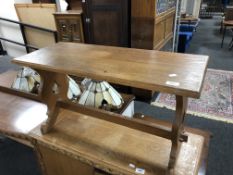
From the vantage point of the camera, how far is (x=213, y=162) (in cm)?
172

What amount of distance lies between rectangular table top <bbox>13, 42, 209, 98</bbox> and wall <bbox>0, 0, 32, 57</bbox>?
10.1 feet

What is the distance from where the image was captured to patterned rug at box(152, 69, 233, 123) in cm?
236

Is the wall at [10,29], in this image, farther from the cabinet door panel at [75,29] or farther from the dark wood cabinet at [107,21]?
the dark wood cabinet at [107,21]

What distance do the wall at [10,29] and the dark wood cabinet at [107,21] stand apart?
1.86m

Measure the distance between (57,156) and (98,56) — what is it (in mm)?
692

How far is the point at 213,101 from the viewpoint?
2.62 metres

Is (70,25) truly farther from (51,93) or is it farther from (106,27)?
(51,93)

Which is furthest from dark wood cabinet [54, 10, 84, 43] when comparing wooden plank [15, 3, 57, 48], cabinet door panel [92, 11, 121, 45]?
wooden plank [15, 3, 57, 48]

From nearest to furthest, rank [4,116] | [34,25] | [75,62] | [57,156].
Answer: [75,62], [57,156], [4,116], [34,25]

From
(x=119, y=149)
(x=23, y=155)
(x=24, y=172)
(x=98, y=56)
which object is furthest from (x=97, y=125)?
(x=23, y=155)

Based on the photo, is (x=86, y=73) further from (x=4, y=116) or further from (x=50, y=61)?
(x=4, y=116)

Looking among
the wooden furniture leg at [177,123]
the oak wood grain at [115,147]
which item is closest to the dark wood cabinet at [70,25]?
the oak wood grain at [115,147]

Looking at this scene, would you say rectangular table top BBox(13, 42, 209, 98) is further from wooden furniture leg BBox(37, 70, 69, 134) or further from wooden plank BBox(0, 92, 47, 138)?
wooden plank BBox(0, 92, 47, 138)

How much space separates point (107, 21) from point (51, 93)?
1522 mm
